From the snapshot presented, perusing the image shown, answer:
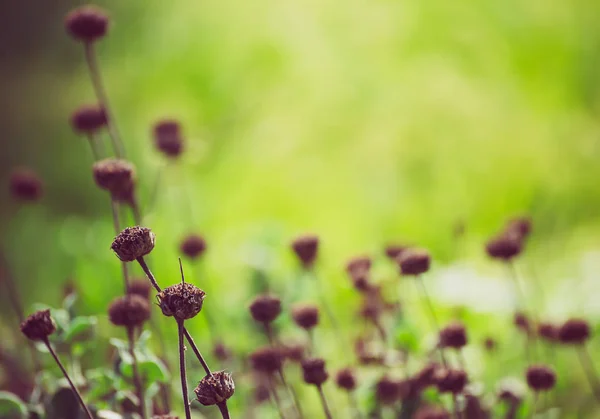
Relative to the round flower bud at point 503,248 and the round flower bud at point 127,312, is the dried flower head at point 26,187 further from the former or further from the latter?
the round flower bud at point 503,248

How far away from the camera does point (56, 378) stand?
0.99m

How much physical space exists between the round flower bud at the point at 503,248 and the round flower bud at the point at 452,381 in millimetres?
225

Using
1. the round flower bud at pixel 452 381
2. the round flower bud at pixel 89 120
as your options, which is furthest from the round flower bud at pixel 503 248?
the round flower bud at pixel 89 120

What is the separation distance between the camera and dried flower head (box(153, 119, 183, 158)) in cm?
110

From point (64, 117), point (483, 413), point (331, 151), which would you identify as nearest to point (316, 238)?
point (483, 413)

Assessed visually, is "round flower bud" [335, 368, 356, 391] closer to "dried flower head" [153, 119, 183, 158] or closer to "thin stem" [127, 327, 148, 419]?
"thin stem" [127, 327, 148, 419]

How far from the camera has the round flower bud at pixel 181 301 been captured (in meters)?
0.48

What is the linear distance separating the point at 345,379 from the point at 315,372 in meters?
0.15

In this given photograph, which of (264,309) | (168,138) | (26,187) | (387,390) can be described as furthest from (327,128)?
(264,309)

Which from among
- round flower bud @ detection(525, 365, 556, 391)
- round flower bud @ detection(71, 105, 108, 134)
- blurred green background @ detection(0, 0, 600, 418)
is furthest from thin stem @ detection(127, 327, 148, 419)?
blurred green background @ detection(0, 0, 600, 418)

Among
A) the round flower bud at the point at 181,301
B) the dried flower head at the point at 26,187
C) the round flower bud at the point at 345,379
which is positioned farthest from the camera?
the dried flower head at the point at 26,187

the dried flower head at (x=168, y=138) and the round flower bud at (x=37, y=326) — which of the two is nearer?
the round flower bud at (x=37, y=326)

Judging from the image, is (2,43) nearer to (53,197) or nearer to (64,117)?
(64,117)

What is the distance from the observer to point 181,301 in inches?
19.1
